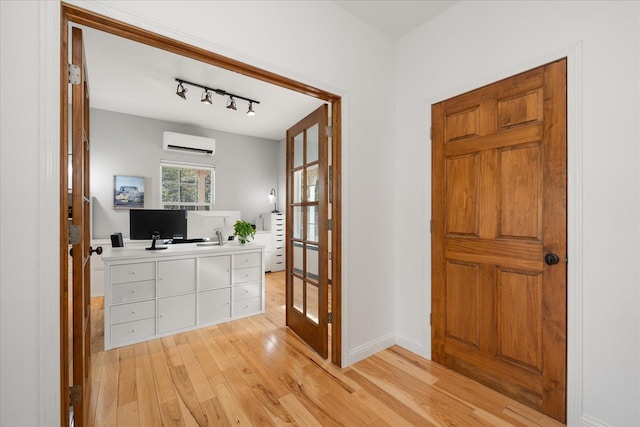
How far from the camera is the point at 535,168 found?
163cm

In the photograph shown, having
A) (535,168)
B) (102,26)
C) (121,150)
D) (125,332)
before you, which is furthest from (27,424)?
(121,150)

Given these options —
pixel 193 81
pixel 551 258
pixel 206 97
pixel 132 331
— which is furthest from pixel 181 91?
pixel 551 258

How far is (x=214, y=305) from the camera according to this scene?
2939 mm

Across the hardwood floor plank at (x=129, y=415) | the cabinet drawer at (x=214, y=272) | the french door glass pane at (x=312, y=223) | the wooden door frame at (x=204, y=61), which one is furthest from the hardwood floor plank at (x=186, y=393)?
the french door glass pane at (x=312, y=223)

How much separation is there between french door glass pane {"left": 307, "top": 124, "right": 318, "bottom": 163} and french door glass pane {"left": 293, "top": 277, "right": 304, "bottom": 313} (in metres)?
1.17

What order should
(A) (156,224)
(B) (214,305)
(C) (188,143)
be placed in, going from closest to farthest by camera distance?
(B) (214,305) < (A) (156,224) < (C) (188,143)

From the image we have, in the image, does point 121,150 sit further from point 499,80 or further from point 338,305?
point 499,80

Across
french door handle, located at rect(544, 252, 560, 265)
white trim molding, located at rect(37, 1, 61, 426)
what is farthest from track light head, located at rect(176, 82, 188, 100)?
french door handle, located at rect(544, 252, 560, 265)

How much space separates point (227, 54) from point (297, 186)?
4.47 ft

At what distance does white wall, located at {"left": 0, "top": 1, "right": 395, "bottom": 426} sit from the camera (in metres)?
1.07

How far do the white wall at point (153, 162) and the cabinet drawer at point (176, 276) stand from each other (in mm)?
2439

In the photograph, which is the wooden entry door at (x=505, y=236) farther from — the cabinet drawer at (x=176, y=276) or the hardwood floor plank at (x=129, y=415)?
the cabinet drawer at (x=176, y=276)

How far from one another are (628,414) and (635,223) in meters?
0.95

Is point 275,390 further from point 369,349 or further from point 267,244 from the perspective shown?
point 267,244
